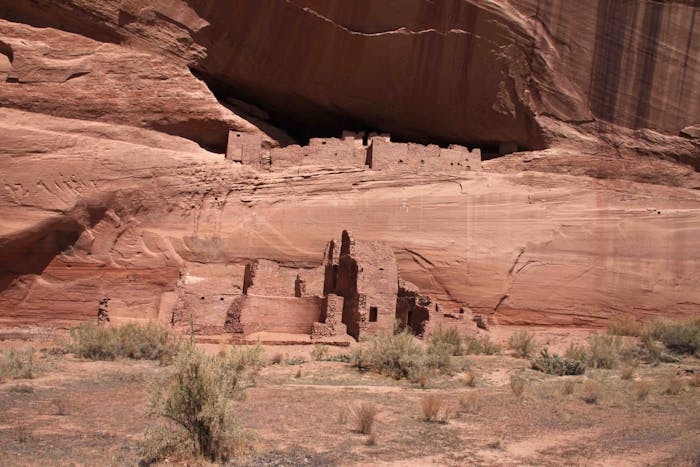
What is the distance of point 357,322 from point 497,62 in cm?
765

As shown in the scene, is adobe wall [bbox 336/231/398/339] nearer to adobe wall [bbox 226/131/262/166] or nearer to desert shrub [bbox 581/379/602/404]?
adobe wall [bbox 226/131/262/166]

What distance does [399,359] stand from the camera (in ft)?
36.9

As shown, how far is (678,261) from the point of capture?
18.1m

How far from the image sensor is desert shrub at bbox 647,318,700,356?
14906 millimetres

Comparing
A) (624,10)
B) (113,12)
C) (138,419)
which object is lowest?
(138,419)

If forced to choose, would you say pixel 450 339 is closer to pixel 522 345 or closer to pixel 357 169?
pixel 522 345

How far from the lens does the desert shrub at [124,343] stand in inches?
470

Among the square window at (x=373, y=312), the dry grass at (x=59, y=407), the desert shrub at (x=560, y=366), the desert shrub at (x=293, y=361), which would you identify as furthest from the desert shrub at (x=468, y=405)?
the square window at (x=373, y=312)

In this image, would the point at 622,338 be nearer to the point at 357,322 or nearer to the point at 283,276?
the point at 357,322

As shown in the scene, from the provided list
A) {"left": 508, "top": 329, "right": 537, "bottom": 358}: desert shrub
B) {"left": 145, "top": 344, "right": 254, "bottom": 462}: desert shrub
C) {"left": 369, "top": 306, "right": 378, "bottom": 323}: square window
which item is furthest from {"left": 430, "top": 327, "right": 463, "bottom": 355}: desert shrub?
{"left": 145, "top": 344, "right": 254, "bottom": 462}: desert shrub

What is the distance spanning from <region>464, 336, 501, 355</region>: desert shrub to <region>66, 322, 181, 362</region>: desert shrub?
5778 mm

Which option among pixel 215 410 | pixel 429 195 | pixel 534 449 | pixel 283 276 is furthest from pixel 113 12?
pixel 534 449

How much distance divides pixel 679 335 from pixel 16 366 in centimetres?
1302

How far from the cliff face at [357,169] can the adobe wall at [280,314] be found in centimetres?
155
